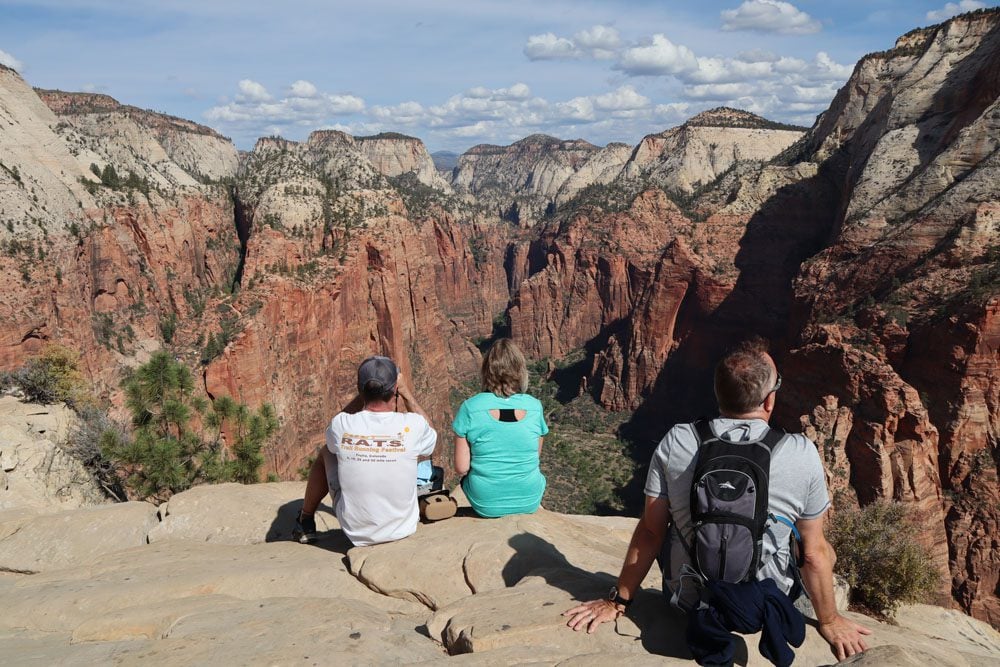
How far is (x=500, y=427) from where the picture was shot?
736 centimetres

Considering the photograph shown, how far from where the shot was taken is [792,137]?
121375 mm

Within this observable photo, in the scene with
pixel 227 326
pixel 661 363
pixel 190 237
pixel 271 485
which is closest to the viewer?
pixel 271 485

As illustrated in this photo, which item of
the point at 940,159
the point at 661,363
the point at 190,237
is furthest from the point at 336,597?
the point at 661,363

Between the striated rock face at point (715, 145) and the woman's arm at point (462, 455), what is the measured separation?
360 ft

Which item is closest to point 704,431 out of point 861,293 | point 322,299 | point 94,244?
point 861,293

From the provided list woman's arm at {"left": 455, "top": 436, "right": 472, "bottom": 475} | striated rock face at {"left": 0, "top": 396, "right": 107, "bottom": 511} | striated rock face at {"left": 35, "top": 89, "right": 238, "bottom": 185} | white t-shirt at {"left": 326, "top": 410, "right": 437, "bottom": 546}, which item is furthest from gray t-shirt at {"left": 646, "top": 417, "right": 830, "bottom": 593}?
striated rock face at {"left": 35, "top": 89, "right": 238, "bottom": 185}

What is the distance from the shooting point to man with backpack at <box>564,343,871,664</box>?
439 centimetres

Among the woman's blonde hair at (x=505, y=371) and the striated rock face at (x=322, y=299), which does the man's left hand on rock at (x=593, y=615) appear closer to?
the woman's blonde hair at (x=505, y=371)

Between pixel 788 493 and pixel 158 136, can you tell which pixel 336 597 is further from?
pixel 158 136

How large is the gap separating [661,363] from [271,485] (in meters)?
54.8

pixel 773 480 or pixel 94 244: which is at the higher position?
pixel 94 244

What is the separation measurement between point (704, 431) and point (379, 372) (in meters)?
3.74

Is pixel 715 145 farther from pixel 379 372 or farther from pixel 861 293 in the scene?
pixel 379 372

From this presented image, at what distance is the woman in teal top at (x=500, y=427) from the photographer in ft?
24.1
